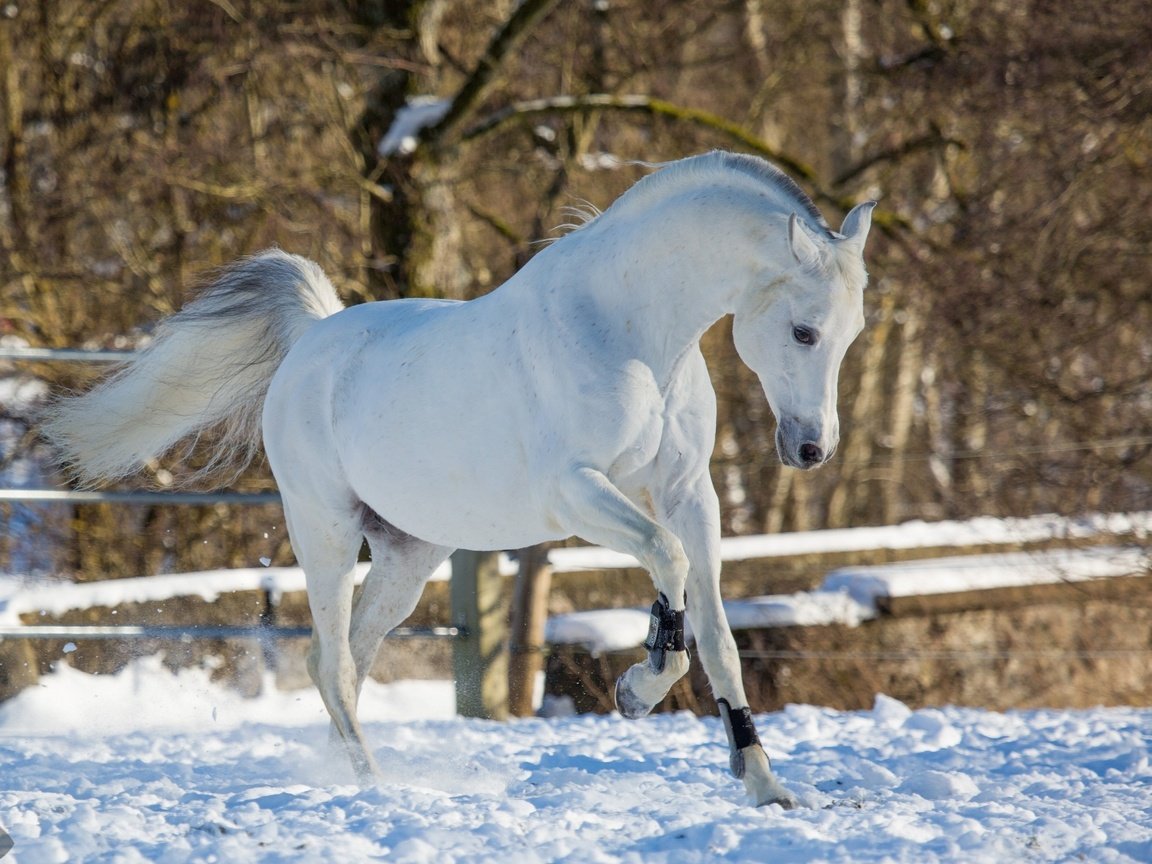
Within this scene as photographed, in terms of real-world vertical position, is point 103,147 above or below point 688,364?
above

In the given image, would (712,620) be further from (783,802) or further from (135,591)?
(135,591)

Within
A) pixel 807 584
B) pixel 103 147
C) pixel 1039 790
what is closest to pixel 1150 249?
pixel 807 584

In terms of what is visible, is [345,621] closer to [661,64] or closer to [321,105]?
[321,105]

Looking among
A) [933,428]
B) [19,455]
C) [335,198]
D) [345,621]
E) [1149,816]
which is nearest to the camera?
[1149,816]

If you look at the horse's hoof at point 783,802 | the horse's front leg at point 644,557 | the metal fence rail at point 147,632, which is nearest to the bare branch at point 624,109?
the metal fence rail at point 147,632

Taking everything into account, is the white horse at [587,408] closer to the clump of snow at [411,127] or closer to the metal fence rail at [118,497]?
the metal fence rail at [118,497]

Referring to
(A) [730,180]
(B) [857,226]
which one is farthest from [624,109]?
(B) [857,226]

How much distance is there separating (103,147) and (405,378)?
6571 millimetres

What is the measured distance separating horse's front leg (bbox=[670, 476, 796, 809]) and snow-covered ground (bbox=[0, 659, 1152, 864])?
0.55ft

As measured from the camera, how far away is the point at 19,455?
8.20 m

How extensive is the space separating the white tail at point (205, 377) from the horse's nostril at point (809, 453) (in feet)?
7.12

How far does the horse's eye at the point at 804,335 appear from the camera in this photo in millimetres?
3275

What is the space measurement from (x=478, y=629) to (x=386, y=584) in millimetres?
1405

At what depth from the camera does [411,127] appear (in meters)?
8.18
